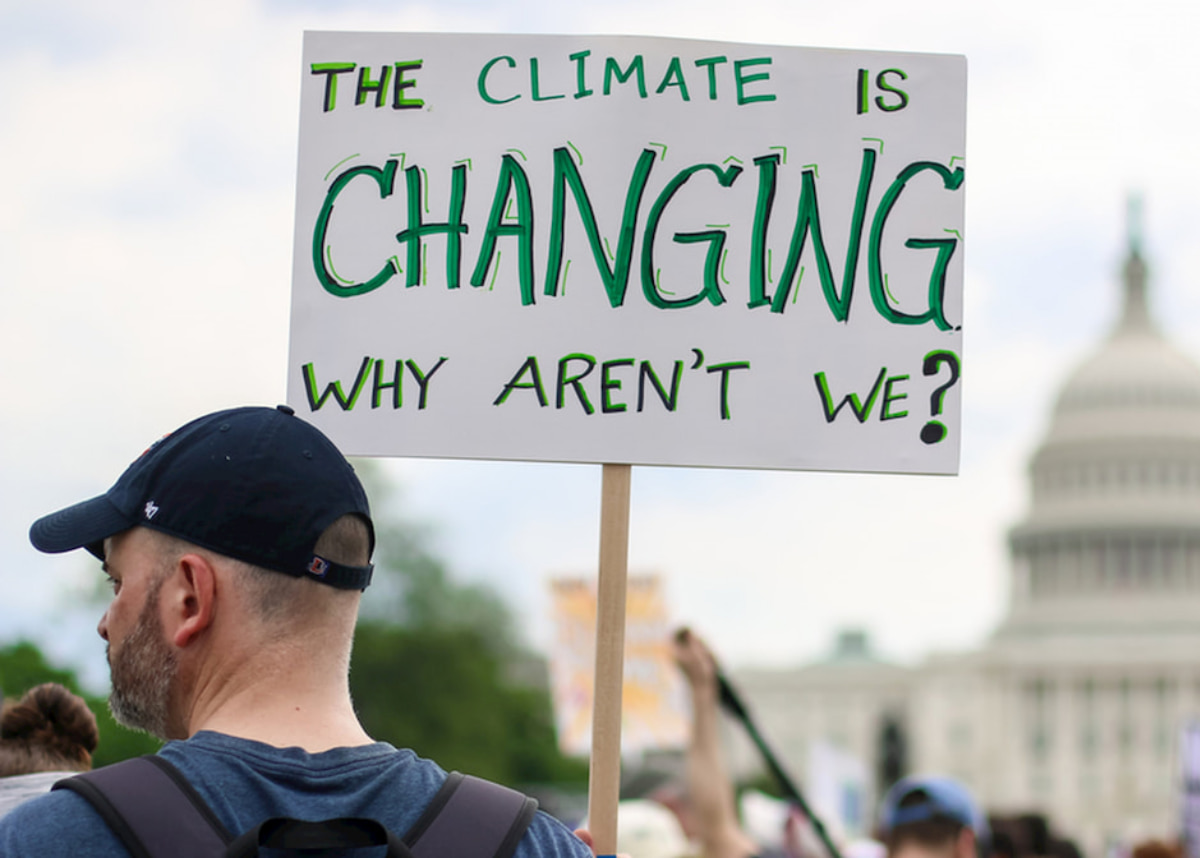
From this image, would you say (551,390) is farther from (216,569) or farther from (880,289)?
(216,569)

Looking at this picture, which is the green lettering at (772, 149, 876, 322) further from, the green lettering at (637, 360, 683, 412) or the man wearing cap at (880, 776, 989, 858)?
the man wearing cap at (880, 776, 989, 858)

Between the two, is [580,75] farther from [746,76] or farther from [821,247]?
[821,247]

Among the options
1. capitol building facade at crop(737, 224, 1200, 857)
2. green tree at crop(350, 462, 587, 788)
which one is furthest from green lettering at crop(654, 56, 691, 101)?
capitol building facade at crop(737, 224, 1200, 857)

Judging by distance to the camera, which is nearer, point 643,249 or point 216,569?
point 216,569

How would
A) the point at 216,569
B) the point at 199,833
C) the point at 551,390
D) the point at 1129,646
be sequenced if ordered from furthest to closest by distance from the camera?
the point at 1129,646, the point at 551,390, the point at 216,569, the point at 199,833

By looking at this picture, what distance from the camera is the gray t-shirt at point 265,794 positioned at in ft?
5.70

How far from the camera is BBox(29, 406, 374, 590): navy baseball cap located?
76.4 inches

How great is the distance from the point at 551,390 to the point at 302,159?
57 cm

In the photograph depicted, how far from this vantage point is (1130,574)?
81.8m

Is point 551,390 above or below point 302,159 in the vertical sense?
below

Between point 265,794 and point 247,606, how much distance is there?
0.21 m

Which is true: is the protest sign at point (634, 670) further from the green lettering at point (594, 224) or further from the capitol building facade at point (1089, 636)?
the capitol building facade at point (1089, 636)

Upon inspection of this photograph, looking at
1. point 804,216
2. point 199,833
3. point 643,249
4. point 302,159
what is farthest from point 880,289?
point 199,833

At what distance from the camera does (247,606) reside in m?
1.95
